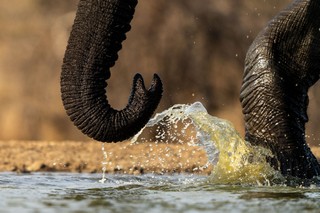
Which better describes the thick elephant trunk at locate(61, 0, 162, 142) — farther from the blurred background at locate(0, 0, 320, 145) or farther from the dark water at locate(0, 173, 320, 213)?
the blurred background at locate(0, 0, 320, 145)

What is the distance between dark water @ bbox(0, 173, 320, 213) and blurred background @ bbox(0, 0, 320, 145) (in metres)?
5.11

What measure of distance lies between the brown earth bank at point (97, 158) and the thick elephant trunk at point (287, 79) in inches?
81.4

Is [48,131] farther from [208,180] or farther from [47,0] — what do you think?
[208,180]

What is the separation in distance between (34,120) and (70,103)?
6577mm

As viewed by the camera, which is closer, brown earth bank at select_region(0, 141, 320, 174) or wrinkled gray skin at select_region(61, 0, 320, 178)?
wrinkled gray skin at select_region(61, 0, 320, 178)

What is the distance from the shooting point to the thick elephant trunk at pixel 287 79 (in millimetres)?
6293

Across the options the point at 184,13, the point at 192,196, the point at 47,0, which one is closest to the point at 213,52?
the point at 184,13

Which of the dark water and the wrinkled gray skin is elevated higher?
the wrinkled gray skin

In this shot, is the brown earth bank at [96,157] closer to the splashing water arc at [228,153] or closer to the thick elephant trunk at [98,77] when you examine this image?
the splashing water arc at [228,153]

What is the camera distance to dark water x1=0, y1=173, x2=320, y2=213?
534 centimetres

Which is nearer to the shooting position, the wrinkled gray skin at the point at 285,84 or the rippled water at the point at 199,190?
the rippled water at the point at 199,190

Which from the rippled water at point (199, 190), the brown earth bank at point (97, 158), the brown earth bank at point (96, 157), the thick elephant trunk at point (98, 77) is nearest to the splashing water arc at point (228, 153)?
the rippled water at point (199, 190)

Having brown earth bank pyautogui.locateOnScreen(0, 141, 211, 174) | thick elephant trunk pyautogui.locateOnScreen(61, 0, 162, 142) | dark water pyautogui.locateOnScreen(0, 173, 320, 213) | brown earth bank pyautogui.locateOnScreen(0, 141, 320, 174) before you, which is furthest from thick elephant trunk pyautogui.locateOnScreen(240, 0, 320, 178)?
brown earth bank pyautogui.locateOnScreen(0, 141, 211, 174)

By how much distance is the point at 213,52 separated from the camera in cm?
1223
